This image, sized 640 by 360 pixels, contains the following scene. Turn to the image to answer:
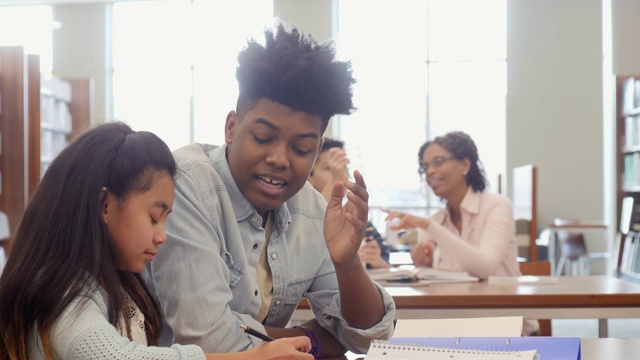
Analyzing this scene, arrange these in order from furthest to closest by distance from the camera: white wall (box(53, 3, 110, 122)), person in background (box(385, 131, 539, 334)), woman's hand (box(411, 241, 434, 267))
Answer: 1. white wall (box(53, 3, 110, 122))
2. woman's hand (box(411, 241, 434, 267))
3. person in background (box(385, 131, 539, 334))

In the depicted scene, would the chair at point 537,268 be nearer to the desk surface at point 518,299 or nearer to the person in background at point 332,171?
the person in background at point 332,171

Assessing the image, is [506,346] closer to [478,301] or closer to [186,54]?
[478,301]

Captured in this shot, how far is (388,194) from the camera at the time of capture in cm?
973

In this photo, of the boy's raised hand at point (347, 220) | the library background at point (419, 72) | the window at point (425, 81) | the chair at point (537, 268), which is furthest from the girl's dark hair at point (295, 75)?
the window at point (425, 81)

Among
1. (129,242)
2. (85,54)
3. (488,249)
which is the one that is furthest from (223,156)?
(85,54)

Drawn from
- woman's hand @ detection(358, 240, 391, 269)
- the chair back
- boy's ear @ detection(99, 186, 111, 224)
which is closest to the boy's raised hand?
boy's ear @ detection(99, 186, 111, 224)

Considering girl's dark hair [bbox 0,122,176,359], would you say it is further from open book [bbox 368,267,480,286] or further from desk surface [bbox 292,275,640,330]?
open book [bbox 368,267,480,286]

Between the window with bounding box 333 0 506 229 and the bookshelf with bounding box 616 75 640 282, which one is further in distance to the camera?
the window with bounding box 333 0 506 229

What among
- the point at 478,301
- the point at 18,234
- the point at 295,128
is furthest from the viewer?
the point at 478,301

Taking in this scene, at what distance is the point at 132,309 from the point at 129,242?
107mm

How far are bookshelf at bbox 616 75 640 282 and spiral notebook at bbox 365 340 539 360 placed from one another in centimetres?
680

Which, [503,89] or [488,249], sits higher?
[503,89]

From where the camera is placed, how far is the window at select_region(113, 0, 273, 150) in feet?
32.5

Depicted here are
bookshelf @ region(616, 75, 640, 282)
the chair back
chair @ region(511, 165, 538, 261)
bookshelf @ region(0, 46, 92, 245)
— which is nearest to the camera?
chair @ region(511, 165, 538, 261)
